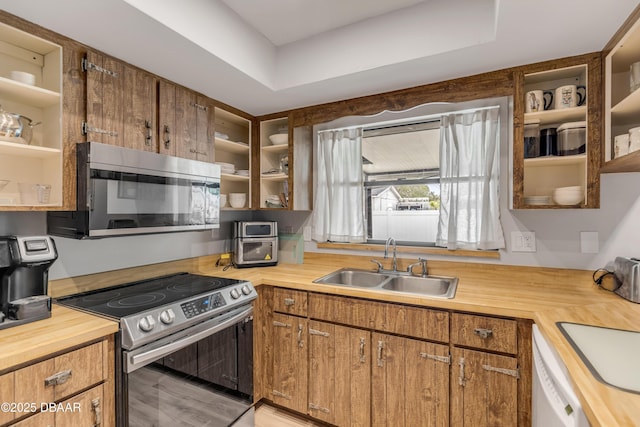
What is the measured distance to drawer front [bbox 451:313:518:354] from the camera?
4.87ft

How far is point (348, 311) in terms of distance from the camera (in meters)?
1.87

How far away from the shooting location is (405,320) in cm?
171

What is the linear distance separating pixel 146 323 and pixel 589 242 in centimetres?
239

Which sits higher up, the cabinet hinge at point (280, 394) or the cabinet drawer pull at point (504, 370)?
the cabinet drawer pull at point (504, 370)

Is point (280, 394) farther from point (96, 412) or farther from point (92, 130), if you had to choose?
point (92, 130)

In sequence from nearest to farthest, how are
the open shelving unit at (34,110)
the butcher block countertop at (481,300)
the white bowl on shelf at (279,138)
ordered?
1. the butcher block countertop at (481,300)
2. the open shelving unit at (34,110)
3. the white bowl on shelf at (279,138)

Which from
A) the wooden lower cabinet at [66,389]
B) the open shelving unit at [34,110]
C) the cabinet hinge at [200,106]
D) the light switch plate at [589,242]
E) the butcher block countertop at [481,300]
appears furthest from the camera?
the cabinet hinge at [200,106]

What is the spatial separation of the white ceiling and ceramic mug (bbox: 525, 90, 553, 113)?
188 mm

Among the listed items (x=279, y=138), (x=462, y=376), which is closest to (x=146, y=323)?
(x=462, y=376)

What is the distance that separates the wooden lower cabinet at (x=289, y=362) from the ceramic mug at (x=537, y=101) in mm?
1846

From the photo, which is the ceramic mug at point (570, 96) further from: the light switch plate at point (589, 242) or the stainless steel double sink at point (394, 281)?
the stainless steel double sink at point (394, 281)

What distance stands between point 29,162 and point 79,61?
55 centimetres

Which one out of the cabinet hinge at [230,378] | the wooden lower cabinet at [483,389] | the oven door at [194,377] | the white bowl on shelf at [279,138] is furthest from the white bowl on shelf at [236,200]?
the wooden lower cabinet at [483,389]

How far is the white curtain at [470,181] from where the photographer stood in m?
2.07
